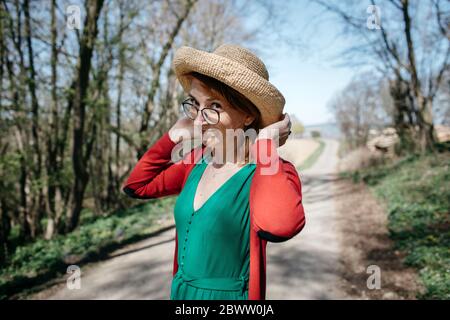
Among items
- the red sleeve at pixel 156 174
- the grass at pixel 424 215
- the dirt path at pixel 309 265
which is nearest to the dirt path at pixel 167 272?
the dirt path at pixel 309 265

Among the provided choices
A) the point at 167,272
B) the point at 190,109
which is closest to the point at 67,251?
the point at 167,272

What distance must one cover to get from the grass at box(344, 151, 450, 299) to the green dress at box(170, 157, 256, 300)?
3.37 meters

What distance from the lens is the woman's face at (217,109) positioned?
4.77 ft

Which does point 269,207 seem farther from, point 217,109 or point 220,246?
point 217,109

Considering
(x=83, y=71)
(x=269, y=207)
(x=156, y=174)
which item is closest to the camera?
(x=269, y=207)

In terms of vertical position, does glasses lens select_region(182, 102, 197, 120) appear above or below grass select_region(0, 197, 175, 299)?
above

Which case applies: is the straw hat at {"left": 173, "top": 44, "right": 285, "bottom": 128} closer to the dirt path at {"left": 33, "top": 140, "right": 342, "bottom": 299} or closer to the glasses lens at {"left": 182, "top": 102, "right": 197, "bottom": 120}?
the glasses lens at {"left": 182, "top": 102, "right": 197, "bottom": 120}

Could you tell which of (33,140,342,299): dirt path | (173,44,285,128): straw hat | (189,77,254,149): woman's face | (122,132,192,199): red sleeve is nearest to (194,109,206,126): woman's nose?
(189,77,254,149): woman's face

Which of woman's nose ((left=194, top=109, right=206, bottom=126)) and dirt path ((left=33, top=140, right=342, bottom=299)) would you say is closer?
woman's nose ((left=194, top=109, right=206, bottom=126))

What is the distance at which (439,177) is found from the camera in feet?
28.3

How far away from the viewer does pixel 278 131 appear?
54.0 inches

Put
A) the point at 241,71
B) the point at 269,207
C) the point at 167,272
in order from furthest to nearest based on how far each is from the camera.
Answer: the point at 167,272
the point at 241,71
the point at 269,207

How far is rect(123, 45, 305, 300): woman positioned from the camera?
128 centimetres

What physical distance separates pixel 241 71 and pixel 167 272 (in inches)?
182
